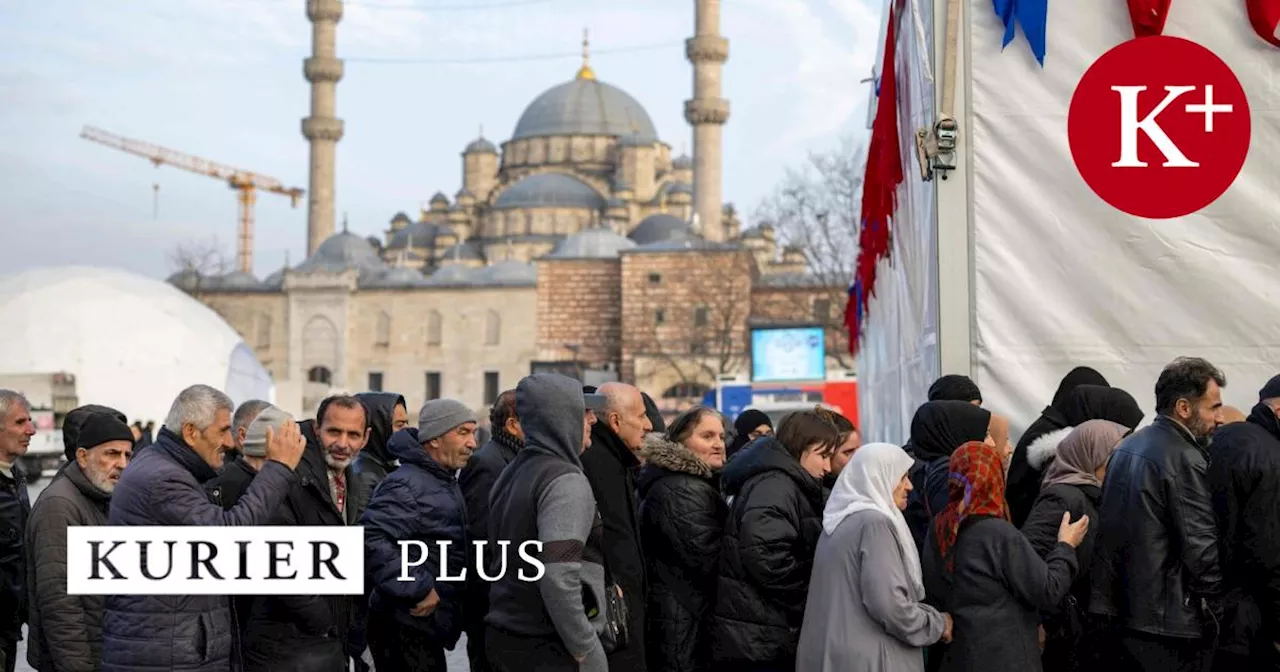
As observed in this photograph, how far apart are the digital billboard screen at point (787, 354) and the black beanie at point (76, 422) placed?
64.4ft

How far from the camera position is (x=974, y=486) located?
3.91m

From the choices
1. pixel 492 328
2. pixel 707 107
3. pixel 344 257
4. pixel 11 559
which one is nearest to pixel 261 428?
pixel 11 559

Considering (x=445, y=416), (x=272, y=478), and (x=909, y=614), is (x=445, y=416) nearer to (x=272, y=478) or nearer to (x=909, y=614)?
(x=272, y=478)

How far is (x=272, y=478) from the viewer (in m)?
4.11

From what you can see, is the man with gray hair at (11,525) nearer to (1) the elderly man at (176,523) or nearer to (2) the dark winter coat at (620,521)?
(1) the elderly man at (176,523)

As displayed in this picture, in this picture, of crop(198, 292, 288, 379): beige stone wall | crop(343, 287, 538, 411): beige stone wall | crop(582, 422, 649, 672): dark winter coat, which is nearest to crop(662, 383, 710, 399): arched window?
crop(343, 287, 538, 411): beige stone wall

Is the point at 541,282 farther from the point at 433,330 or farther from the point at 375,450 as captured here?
the point at 375,450

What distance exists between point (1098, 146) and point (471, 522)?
7.51 feet

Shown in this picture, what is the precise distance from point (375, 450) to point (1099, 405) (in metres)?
2.69

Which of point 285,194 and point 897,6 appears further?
point 285,194

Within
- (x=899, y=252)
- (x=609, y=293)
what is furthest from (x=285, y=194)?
(x=899, y=252)

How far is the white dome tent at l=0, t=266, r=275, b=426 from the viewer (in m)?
35.7

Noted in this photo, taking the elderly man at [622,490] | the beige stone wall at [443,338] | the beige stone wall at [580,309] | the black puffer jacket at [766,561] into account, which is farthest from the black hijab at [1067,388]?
the beige stone wall at [443,338]

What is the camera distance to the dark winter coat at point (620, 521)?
14.4ft
